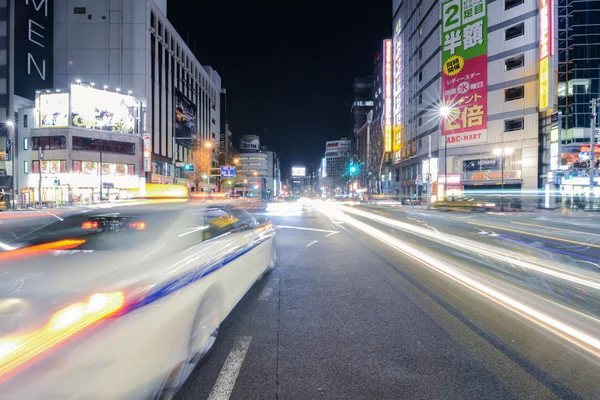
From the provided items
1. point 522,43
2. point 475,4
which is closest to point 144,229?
point 522,43

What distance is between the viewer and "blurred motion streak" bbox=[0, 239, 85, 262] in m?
3.11

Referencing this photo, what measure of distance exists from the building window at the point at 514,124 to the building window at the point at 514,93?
2.35 meters

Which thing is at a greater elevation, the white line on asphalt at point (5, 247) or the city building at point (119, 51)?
the city building at point (119, 51)

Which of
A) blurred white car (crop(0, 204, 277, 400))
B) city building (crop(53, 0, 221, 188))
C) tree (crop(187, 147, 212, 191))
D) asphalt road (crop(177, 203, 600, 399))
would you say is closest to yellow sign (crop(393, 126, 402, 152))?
tree (crop(187, 147, 212, 191))

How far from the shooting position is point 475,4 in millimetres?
40000

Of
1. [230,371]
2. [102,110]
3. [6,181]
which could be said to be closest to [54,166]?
[6,181]

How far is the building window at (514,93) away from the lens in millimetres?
37250

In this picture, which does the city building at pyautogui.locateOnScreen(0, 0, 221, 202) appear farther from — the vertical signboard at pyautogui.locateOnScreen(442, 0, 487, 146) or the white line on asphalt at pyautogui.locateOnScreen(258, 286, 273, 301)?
the white line on asphalt at pyautogui.locateOnScreen(258, 286, 273, 301)

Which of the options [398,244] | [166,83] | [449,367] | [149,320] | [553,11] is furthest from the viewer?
[166,83]

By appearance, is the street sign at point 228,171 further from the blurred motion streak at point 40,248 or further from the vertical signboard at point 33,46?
the blurred motion streak at point 40,248

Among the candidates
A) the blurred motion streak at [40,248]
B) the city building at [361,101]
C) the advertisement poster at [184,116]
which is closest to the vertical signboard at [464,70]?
the advertisement poster at [184,116]

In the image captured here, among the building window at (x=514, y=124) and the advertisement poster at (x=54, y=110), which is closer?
the building window at (x=514, y=124)

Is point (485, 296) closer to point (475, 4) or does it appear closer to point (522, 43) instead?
point (522, 43)

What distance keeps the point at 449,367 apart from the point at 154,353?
2.55 meters
